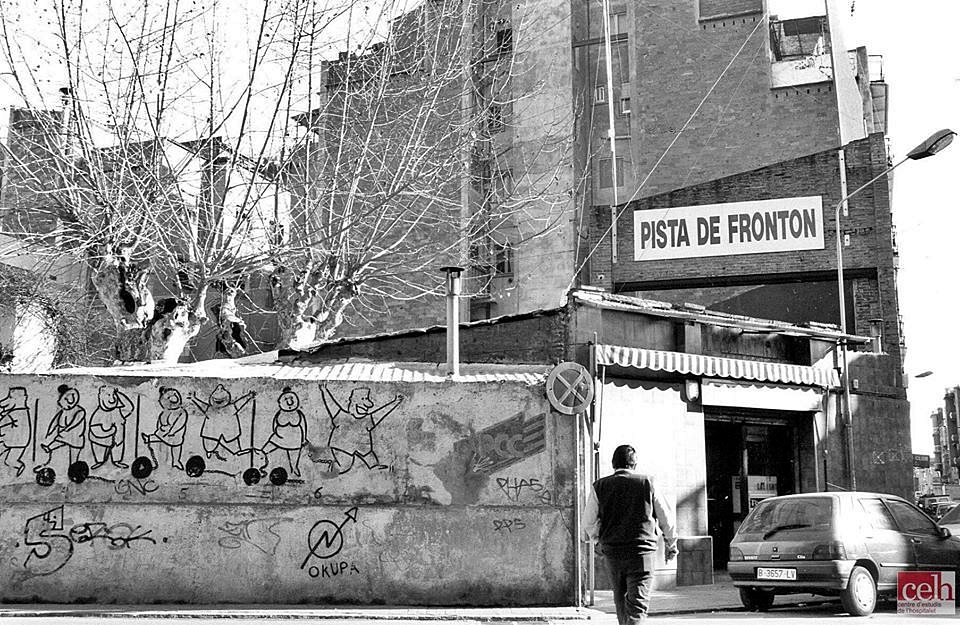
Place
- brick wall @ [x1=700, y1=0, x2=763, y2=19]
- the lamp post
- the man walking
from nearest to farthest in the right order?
the man walking < the lamp post < brick wall @ [x1=700, y1=0, x2=763, y2=19]

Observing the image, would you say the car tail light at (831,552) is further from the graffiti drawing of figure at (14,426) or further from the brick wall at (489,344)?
the graffiti drawing of figure at (14,426)

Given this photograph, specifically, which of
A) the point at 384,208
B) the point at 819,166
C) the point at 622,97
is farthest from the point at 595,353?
the point at 622,97

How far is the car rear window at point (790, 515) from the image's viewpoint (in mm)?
10641

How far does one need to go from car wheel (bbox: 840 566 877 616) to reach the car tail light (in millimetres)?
265


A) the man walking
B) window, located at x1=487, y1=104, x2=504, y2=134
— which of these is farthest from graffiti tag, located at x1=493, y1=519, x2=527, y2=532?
window, located at x1=487, y1=104, x2=504, y2=134

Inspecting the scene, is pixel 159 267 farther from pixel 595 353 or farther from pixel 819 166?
pixel 819 166

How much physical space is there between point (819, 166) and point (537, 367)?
13119 mm

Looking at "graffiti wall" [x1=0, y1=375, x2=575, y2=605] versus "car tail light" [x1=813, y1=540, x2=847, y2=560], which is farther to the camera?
"car tail light" [x1=813, y1=540, x2=847, y2=560]

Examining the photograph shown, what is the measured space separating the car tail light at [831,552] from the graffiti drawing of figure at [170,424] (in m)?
7.30

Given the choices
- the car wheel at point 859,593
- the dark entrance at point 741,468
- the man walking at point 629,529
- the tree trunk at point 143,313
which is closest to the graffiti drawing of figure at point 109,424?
the tree trunk at point 143,313

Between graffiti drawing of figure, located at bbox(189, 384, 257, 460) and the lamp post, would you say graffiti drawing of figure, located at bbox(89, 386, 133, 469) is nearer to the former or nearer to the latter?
graffiti drawing of figure, located at bbox(189, 384, 257, 460)

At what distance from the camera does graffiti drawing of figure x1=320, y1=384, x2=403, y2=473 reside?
1062cm

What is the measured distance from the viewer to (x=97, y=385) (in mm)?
10492

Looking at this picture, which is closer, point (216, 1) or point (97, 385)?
point (97, 385)
